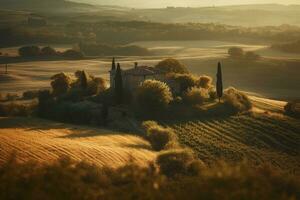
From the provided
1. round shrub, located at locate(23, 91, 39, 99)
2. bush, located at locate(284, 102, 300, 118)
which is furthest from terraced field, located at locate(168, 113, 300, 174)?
round shrub, located at locate(23, 91, 39, 99)

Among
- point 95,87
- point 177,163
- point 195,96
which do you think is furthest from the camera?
point 95,87

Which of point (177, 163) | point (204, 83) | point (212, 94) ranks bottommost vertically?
point (177, 163)

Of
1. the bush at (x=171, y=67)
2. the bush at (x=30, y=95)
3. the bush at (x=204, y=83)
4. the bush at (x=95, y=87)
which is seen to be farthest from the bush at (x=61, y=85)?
the bush at (x=204, y=83)

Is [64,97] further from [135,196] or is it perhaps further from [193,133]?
[135,196]

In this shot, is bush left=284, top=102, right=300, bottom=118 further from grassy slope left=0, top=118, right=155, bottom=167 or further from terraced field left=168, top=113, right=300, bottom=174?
grassy slope left=0, top=118, right=155, bottom=167

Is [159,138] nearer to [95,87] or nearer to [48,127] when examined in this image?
[48,127]

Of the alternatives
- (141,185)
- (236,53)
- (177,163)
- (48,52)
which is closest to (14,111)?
(177,163)

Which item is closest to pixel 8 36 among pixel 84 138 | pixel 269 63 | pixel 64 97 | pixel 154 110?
pixel 269 63
